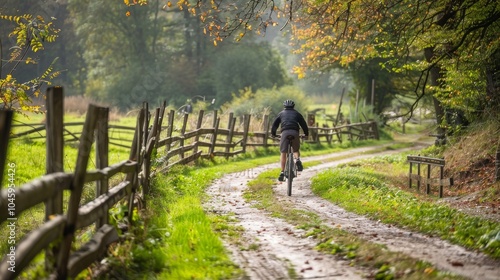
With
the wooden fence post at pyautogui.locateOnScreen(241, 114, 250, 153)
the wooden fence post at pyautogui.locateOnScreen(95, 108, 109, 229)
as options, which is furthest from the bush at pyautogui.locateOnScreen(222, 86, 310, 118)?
the wooden fence post at pyautogui.locateOnScreen(95, 108, 109, 229)

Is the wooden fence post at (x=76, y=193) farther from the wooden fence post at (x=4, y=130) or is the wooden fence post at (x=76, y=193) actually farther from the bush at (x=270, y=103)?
the bush at (x=270, y=103)

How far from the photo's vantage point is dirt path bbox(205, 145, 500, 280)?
736 cm

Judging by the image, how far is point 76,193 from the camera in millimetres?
6156

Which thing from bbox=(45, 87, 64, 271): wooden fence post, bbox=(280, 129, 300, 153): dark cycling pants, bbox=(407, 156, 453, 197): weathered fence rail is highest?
bbox=(45, 87, 64, 271): wooden fence post

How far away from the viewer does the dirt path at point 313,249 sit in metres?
7.36

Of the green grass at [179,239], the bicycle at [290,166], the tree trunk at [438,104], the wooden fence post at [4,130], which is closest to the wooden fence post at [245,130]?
the tree trunk at [438,104]

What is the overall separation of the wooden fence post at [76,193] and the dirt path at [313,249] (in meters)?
2.11

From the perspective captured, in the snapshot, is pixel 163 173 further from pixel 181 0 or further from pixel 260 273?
pixel 260 273

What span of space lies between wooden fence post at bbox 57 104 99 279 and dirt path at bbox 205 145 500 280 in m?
2.11

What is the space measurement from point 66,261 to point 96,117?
165cm

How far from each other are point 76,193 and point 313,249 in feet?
11.9

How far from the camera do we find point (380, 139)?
39531mm

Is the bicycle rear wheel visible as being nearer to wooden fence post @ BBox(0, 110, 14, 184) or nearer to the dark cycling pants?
the dark cycling pants

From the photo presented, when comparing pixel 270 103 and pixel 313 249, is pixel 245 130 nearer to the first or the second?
pixel 270 103
